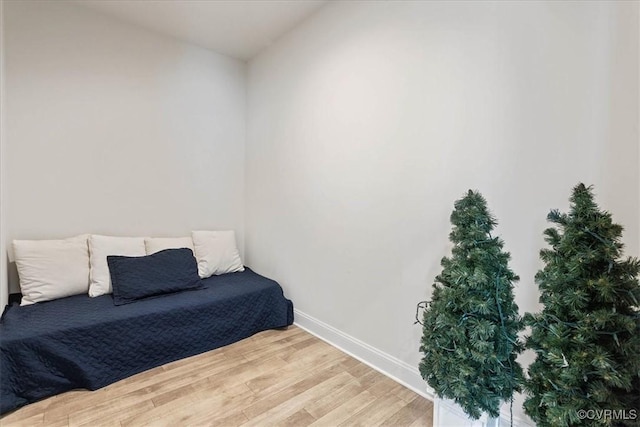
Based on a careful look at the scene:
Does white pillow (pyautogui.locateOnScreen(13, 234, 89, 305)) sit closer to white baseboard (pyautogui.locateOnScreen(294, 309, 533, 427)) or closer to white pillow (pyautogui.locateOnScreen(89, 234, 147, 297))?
white pillow (pyautogui.locateOnScreen(89, 234, 147, 297))

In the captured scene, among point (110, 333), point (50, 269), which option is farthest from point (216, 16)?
point (110, 333)

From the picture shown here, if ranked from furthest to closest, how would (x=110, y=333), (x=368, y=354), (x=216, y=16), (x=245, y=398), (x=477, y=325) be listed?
(x=216, y=16) < (x=368, y=354) < (x=110, y=333) < (x=245, y=398) < (x=477, y=325)

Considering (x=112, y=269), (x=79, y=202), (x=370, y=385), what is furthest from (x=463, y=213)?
(x=79, y=202)

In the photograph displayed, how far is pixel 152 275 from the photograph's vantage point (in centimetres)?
247

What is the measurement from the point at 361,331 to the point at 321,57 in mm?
2246

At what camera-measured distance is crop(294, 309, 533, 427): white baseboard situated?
1446 millimetres

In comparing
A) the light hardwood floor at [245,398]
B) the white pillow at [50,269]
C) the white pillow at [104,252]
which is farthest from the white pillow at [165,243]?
the light hardwood floor at [245,398]

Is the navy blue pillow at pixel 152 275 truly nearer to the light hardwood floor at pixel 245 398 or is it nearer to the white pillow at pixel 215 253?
the white pillow at pixel 215 253

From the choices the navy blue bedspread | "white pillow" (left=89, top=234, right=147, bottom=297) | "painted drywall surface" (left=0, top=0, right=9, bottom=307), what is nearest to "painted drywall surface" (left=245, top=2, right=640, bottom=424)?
the navy blue bedspread

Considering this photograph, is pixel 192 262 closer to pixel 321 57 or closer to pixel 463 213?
pixel 321 57

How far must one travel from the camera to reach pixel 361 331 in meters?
2.28

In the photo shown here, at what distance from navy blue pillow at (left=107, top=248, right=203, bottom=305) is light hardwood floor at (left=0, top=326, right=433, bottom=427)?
23.0 inches

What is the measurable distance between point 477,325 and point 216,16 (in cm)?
302

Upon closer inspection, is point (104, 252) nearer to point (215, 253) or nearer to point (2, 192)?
point (2, 192)
